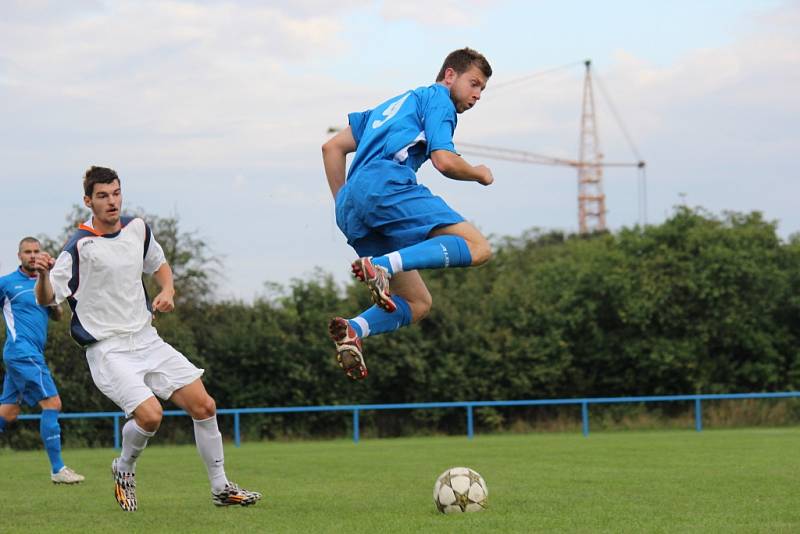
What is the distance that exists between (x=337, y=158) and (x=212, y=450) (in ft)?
7.77

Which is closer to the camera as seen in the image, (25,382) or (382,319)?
(382,319)

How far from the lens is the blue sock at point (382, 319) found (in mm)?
7340

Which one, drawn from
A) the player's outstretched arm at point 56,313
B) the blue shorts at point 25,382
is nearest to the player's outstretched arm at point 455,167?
the player's outstretched arm at point 56,313

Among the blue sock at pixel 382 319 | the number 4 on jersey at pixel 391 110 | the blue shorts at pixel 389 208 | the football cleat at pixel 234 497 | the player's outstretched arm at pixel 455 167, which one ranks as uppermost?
the number 4 on jersey at pixel 391 110

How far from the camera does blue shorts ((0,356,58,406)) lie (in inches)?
456

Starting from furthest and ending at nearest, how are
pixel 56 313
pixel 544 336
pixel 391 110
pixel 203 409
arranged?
pixel 544 336
pixel 56 313
pixel 203 409
pixel 391 110

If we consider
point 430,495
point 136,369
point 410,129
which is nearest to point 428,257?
point 410,129

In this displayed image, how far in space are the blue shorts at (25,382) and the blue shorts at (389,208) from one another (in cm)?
563

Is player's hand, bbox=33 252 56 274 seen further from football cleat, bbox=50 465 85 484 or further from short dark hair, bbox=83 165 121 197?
football cleat, bbox=50 465 85 484

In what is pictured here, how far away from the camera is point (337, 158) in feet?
24.8

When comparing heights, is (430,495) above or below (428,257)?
below

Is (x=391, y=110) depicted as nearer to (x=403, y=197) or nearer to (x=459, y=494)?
(x=403, y=197)

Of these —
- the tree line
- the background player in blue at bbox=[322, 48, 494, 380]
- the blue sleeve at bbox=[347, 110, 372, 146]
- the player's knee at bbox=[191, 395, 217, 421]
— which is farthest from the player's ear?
the tree line

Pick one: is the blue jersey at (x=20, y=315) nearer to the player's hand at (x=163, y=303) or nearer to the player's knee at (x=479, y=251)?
the player's hand at (x=163, y=303)
